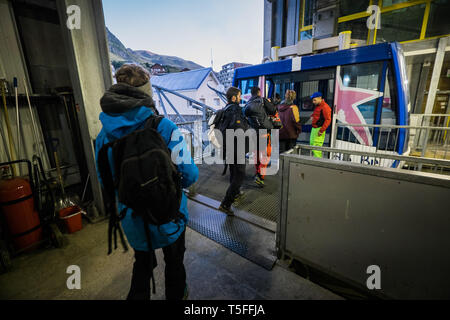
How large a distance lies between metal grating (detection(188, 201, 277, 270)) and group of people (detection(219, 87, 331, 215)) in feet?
0.80

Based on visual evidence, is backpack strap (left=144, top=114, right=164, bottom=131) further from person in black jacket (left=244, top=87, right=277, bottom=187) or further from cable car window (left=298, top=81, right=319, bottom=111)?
cable car window (left=298, top=81, right=319, bottom=111)

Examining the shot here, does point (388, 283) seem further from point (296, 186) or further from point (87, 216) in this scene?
point (87, 216)

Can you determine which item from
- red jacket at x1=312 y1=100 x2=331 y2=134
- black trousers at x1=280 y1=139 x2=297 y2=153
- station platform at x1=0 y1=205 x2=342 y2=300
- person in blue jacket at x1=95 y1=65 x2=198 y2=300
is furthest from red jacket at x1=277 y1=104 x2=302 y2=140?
person in blue jacket at x1=95 y1=65 x2=198 y2=300

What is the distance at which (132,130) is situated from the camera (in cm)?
135

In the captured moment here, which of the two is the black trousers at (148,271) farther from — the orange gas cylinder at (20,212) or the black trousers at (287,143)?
the black trousers at (287,143)

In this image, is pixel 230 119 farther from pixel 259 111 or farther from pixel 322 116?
pixel 322 116

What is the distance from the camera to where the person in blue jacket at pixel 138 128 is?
129 cm

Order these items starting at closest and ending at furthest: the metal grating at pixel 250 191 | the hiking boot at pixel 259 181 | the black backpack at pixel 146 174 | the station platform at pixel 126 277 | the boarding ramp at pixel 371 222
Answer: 1. the black backpack at pixel 146 174
2. the boarding ramp at pixel 371 222
3. the station platform at pixel 126 277
4. the metal grating at pixel 250 191
5. the hiking boot at pixel 259 181

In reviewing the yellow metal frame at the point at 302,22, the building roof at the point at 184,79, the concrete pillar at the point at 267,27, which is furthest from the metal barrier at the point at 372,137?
the building roof at the point at 184,79

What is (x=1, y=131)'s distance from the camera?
3.02 meters

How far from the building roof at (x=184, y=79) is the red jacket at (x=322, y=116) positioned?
21.6 metres

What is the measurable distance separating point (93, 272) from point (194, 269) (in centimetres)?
112
